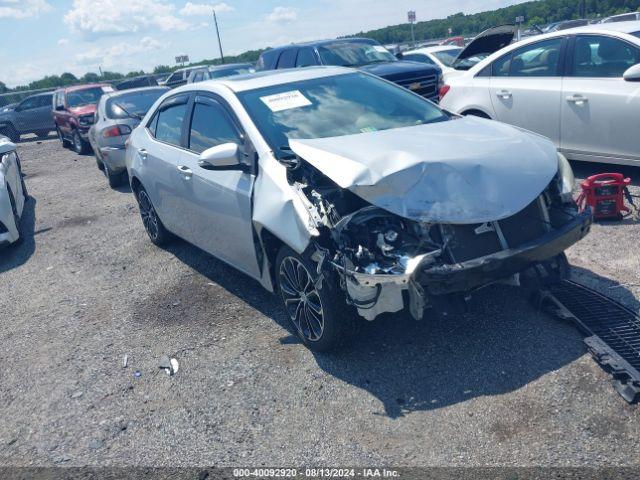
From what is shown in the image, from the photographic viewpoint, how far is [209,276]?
609cm

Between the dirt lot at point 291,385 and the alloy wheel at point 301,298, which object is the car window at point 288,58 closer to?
the dirt lot at point 291,385

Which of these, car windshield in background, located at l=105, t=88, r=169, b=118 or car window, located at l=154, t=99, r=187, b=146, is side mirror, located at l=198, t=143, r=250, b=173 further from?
car windshield in background, located at l=105, t=88, r=169, b=118

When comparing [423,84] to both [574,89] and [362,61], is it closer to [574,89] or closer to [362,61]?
[362,61]

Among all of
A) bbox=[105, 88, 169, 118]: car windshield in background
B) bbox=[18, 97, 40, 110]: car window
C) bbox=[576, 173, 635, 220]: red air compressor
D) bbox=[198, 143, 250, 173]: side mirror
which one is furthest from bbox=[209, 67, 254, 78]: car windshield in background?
bbox=[198, 143, 250, 173]: side mirror

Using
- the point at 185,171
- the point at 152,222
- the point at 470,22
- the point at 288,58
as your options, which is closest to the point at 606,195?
the point at 185,171

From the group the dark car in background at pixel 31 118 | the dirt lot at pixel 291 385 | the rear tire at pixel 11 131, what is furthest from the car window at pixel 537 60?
the rear tire at pixel 11 131

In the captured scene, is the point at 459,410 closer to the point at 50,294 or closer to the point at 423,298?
the point at 423,298

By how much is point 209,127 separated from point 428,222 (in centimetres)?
242

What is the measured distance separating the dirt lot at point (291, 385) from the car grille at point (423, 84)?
5.70 m

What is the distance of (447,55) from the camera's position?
16312 mm

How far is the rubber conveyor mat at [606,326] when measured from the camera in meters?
3.42

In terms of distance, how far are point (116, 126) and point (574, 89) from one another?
7881mm

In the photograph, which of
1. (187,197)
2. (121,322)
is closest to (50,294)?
(121,322)

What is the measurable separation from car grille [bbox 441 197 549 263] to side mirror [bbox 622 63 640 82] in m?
3.09
